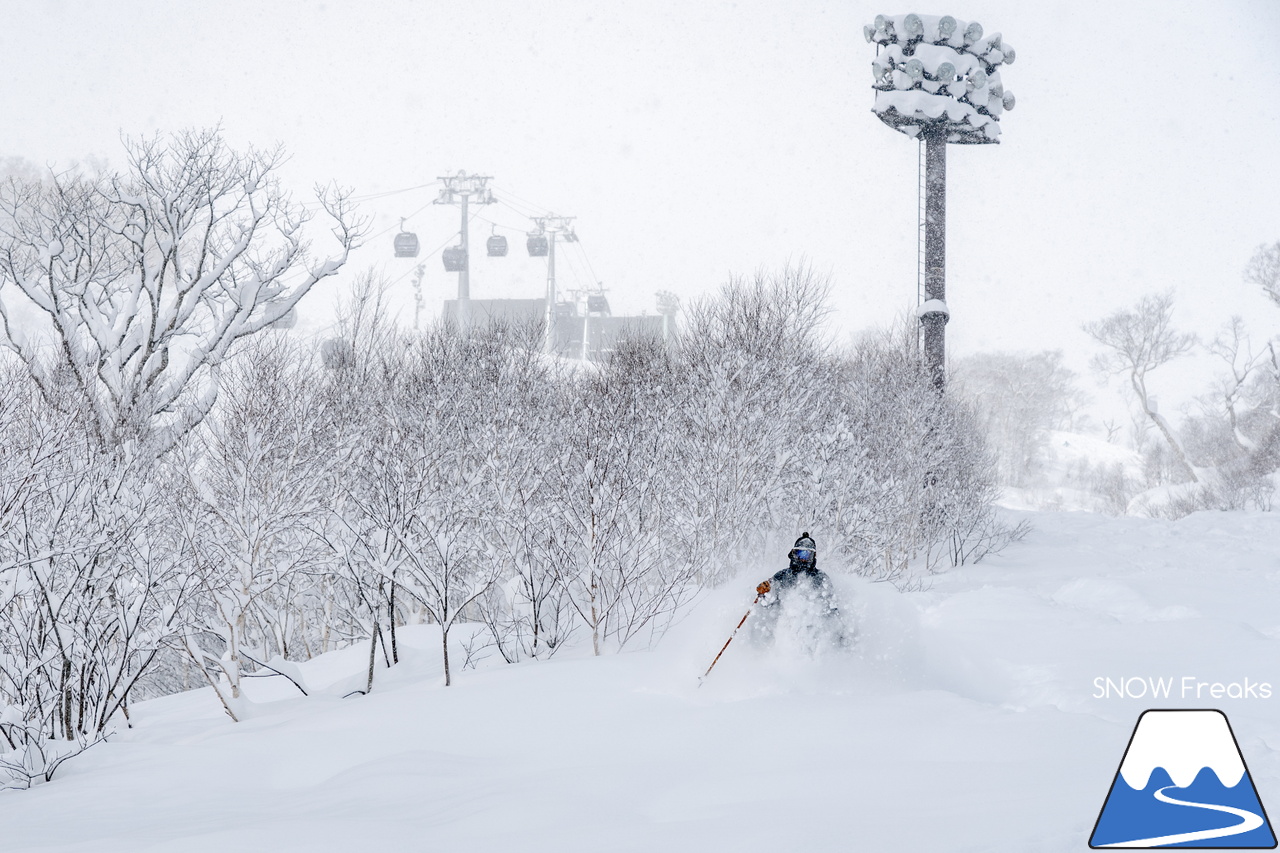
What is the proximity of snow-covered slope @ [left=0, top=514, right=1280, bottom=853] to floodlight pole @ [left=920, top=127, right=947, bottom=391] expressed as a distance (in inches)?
540

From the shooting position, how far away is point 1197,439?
43.5 metres

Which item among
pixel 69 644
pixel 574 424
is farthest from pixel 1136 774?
pixel 574 424

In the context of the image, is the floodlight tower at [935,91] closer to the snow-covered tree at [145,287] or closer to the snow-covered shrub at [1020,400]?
the snow-covered tree at [145,287]

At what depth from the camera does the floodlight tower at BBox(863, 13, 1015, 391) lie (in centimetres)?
2745

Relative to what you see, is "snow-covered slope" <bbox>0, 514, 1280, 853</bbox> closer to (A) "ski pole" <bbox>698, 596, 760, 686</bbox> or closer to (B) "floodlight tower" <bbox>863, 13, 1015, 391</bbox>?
(A) "ski pole" <bbox>698, 596, 760, 686</bbox>

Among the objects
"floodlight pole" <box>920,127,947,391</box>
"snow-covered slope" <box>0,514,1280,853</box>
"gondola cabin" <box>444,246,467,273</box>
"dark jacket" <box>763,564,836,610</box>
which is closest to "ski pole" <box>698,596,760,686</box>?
"snow-covered slope" <box>0,514,1280,853</box>

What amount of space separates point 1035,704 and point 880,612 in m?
1.70

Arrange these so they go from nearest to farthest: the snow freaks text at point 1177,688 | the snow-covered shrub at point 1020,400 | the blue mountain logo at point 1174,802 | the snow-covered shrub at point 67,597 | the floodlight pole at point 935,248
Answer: the blue mountain logo at point 1174,802, the snow freaks text at point 1177,688, the snow-covered shrub at point 67,597, the floodlight pole at point 935,248, the snow-covered shrub at point 1020,400

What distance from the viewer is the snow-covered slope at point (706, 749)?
16.3 feet

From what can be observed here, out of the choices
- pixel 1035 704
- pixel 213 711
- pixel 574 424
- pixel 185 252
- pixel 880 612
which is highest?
pixel 185 252

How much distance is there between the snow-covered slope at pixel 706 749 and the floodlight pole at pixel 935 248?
45.0ft

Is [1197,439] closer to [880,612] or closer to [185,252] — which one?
[880,612]

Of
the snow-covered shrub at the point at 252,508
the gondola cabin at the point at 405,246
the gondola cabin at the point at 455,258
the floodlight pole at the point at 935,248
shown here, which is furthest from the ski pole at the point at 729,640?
the gondola cabin at the point at 455,258

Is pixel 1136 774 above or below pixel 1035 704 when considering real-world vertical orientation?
above
